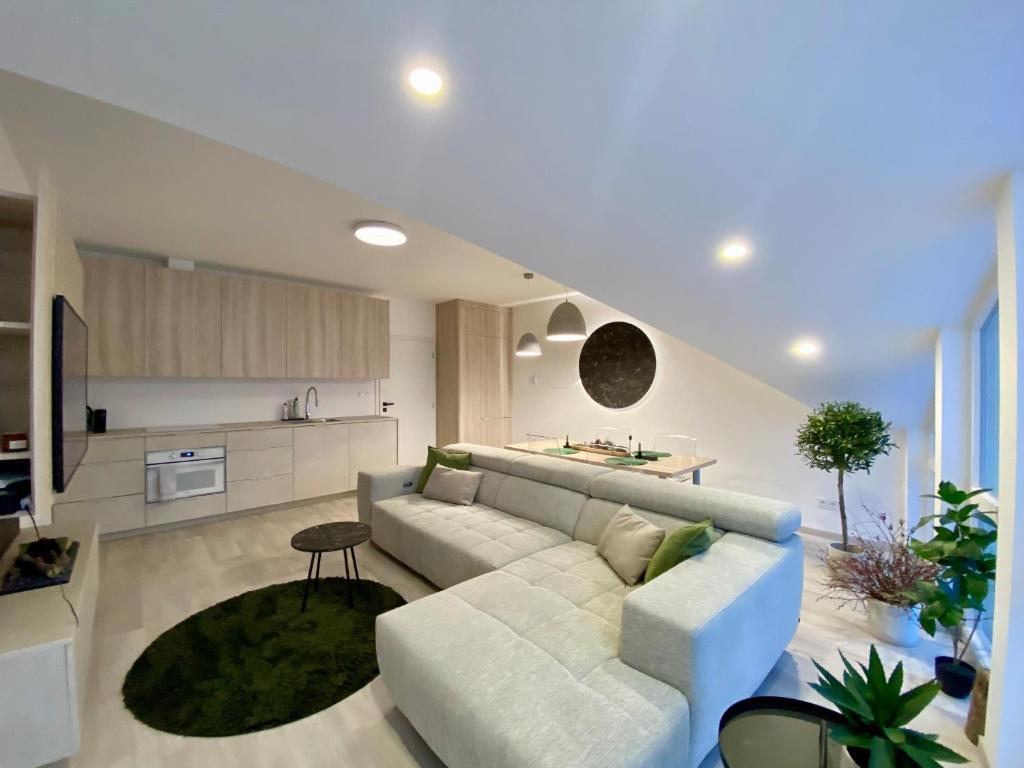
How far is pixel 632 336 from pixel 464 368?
7.93 ft

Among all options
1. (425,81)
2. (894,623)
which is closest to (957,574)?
(894,623)

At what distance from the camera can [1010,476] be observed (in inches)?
52.3

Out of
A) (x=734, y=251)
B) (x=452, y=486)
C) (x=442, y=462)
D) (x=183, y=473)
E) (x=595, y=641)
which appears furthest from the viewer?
(x=183, y=473)

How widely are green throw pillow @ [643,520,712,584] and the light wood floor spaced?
0.70 meters

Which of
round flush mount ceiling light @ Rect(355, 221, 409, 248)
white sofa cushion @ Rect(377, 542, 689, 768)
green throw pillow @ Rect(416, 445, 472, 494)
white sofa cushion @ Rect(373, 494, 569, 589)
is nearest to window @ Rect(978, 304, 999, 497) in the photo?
white sofa cushion @ Rect(377, 542, 689, 768)

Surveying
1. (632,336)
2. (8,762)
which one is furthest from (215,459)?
(632,336)

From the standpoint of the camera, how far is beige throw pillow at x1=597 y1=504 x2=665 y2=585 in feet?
6.95

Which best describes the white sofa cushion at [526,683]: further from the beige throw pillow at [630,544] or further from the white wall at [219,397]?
the white wall at [219,397]

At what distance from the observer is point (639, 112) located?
138cm

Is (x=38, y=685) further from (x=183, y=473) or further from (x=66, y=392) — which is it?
(x=183, y=473)

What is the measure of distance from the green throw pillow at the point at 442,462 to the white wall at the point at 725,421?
8.13 feet

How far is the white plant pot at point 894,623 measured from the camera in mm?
2215

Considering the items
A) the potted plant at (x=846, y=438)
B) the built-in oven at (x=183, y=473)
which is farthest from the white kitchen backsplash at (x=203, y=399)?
the potted plant at (x=846, y=438)

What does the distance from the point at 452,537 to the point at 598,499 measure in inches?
39.5
